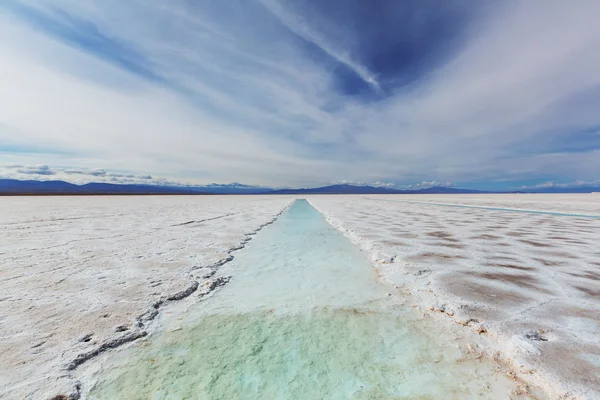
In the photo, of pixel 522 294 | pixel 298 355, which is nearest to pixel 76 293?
pixel 298 355

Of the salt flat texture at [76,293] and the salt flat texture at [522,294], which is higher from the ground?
the salt flat texture at [522,294]

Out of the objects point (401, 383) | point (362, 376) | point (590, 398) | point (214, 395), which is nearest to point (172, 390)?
point (214, 395)

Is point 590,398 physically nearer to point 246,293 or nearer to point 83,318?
point 246,293

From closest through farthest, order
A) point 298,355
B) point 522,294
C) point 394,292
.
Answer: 1. point 298,355
2. point 522,294
3. point 394,292

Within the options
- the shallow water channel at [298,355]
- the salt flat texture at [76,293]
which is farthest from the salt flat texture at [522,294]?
the salt flat texture at [76,293]

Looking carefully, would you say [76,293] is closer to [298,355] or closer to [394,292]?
[298,355]

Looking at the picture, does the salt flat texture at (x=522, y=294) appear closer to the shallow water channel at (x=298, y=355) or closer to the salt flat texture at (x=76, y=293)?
the shallow water channel at (x=298, y=355)

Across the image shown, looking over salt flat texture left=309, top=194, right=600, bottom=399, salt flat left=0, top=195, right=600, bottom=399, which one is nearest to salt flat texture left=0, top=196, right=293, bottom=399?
Result: salt flat left=0, top=195, right=600, bottom=399

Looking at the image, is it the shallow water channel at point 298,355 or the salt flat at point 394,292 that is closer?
the shallow water channel at point 298,355

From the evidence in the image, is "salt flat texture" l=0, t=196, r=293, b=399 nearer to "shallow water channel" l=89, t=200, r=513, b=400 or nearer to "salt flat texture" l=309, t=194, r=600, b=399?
"shallow water channel" l=89, t=200, r=513, b=400
